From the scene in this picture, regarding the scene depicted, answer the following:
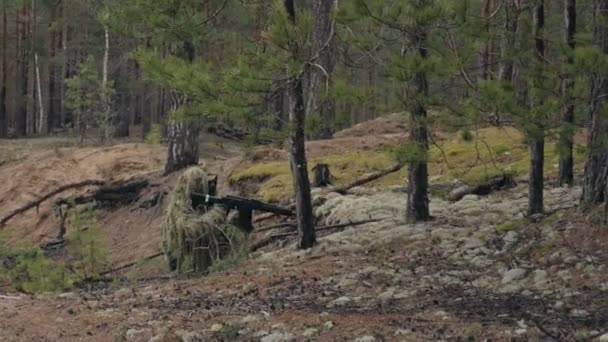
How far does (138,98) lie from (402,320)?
40.2m

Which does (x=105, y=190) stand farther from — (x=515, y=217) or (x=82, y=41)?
(x=82, y=41)

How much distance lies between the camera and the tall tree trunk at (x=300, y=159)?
791cm

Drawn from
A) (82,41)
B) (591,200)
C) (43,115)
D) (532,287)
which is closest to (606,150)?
(591,200)

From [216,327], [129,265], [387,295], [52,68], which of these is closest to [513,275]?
[387,295]

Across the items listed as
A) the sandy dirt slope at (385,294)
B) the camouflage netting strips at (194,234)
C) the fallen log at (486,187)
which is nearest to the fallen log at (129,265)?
the camouflage netting strips at (194,234)

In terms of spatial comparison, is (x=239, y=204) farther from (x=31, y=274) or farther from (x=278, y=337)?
(x=278, y=337)

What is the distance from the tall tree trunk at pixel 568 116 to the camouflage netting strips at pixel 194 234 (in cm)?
442

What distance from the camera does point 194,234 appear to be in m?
9.48

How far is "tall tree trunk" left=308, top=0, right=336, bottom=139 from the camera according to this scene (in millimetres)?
7219

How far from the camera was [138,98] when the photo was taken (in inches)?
1722

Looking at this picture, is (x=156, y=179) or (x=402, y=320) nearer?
(x=402, y=320)

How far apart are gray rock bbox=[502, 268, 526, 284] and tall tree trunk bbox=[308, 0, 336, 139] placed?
7.50ft

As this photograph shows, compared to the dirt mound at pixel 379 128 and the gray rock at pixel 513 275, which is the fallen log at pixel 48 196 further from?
the gray rock at pixel 513 275

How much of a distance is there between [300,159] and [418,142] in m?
1.69
